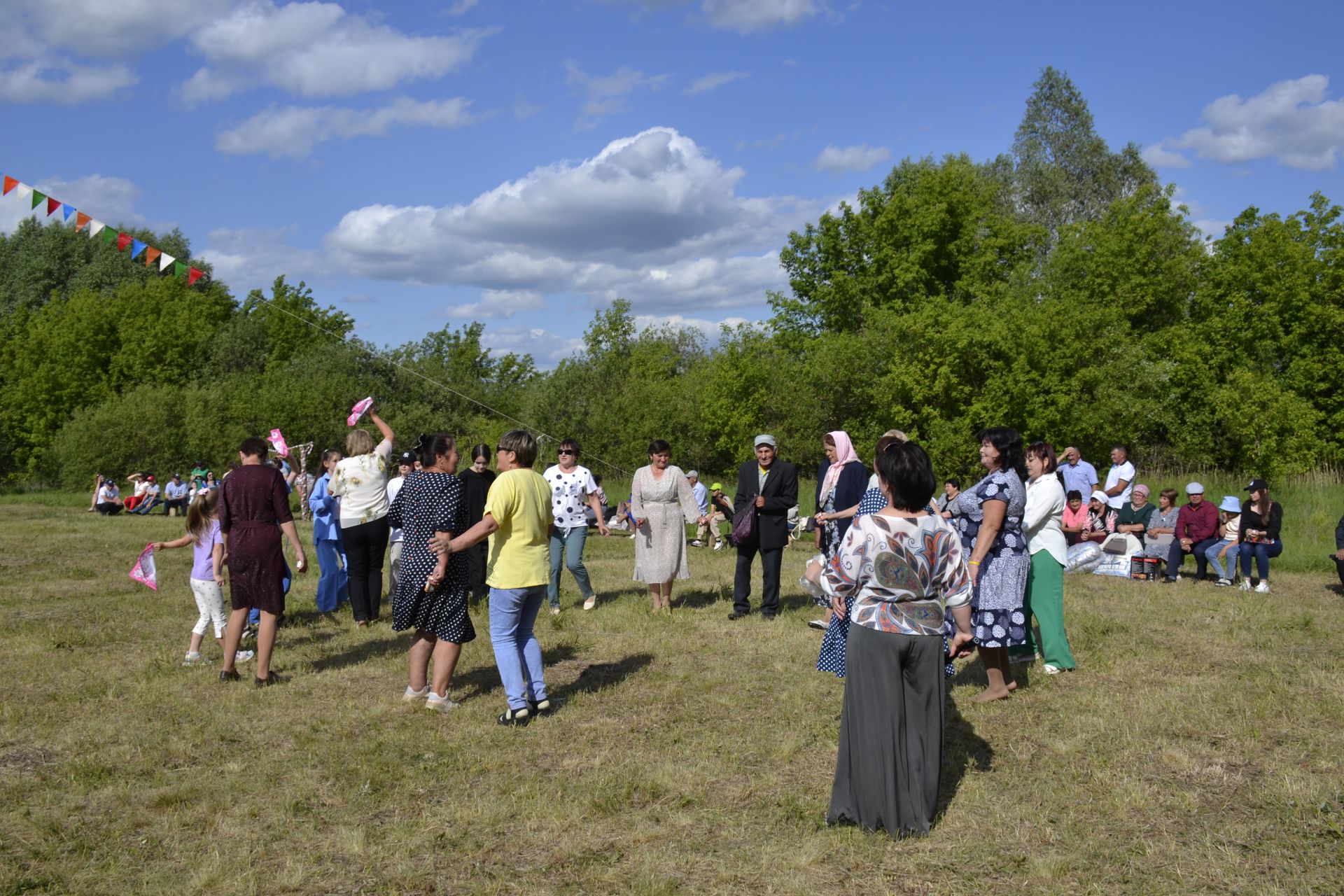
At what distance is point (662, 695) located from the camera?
727 centimetres

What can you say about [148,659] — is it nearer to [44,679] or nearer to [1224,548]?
[44,679]

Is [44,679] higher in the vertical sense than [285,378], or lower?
lower

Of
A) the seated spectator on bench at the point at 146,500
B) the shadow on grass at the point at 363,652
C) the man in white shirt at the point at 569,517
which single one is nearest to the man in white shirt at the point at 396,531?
the shadow on grass at the point at 363,652

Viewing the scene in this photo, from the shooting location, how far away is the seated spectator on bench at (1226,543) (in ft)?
43.4

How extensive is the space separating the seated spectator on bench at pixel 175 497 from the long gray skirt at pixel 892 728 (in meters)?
28.5

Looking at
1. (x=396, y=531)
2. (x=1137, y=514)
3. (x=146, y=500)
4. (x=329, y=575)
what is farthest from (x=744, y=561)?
(x=146, y=500)

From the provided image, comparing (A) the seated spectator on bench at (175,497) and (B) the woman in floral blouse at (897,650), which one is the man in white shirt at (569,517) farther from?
(A) the seated spectator on bench at (175,497)

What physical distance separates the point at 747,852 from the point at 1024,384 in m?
26.4

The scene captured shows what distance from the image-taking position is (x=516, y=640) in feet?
21.6

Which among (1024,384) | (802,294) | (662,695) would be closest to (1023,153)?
(802,294)

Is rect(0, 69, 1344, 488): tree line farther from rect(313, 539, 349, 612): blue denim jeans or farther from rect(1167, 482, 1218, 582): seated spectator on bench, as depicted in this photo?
rect(313, 539, 349, 612): blue denim jeans

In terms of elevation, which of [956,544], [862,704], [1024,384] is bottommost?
[862,704]

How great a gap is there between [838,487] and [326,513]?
515cm

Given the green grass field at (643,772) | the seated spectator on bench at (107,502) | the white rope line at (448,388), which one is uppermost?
Result: the white rope line at (448,388)
